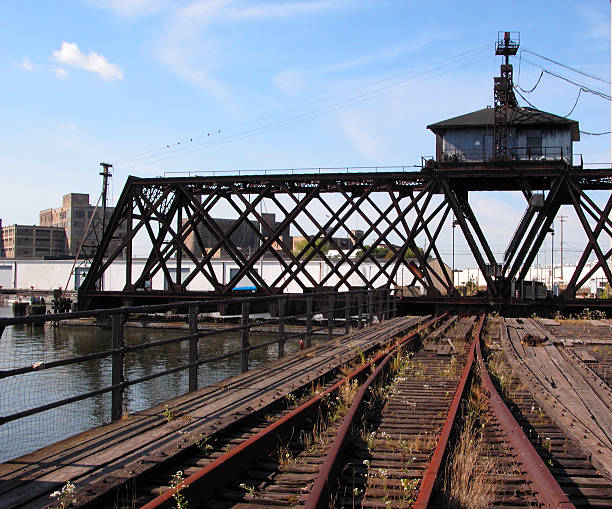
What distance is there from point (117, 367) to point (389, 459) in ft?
11.4

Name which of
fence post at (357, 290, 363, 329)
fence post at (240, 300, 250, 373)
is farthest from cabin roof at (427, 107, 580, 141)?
fence post at (240, 300, 250, 373)

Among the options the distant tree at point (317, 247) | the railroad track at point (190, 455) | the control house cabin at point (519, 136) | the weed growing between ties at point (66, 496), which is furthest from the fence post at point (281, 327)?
the control house cabin at point (519, 136)

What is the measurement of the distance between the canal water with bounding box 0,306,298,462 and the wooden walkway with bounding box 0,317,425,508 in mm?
2077

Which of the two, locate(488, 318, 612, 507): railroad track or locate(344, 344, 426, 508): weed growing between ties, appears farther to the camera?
locate(488, 318, 612, 507): railroad track

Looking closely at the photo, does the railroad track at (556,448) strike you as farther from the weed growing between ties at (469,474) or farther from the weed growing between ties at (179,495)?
the weed growing between ties at (179,495)

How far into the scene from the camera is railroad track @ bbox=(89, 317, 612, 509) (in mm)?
4898

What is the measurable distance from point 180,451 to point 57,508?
1.44 metres

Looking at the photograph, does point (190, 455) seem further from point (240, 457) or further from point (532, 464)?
point (532, 464)

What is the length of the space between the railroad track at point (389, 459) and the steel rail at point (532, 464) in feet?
0.04

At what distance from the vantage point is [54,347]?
32.0m

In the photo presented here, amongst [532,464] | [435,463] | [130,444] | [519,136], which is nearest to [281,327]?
[130,444]

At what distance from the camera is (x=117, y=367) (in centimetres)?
755

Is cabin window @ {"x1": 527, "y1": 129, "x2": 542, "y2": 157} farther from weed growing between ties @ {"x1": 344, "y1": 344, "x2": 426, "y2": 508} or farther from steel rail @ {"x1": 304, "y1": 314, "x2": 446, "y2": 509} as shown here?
steel rail @ {"x1": 304, "y1": 314, "x2": 446, "y2": 509}

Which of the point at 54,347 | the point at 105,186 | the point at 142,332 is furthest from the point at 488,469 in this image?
the point at 105,186
